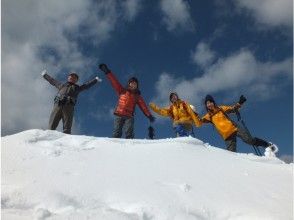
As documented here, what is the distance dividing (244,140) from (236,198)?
519 cm

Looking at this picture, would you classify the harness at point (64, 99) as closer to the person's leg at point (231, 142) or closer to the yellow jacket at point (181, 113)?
the yellow jacket at point (181, 113)

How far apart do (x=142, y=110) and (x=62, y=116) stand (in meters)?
2.34

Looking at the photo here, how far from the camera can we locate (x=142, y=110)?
11.4 m

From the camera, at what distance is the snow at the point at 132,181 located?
16.1 feet

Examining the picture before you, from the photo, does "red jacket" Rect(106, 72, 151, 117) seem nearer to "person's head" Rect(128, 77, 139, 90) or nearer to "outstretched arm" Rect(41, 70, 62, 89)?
"person's head" Rect(128, 77, 139, 90)

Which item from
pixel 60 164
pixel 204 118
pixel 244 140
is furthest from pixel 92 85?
pixel 60 164

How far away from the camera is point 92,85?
1111 cm

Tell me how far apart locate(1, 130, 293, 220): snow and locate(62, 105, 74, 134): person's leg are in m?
2.25

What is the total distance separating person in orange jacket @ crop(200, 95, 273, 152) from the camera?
35.1 ft

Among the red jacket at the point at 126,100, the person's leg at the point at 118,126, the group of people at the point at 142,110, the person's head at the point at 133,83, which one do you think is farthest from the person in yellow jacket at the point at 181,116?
the person's leg at the point at 118,126

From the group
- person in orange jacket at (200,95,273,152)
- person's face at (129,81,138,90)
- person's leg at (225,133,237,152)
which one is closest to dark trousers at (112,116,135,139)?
person's face at (129,81,138,90)

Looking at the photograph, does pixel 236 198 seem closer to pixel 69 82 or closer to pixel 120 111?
pixel 120 111

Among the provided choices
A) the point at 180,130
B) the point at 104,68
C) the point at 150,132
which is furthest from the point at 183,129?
the point at 104,68

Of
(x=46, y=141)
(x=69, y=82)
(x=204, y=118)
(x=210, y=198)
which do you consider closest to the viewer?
(x=210, y=198)
